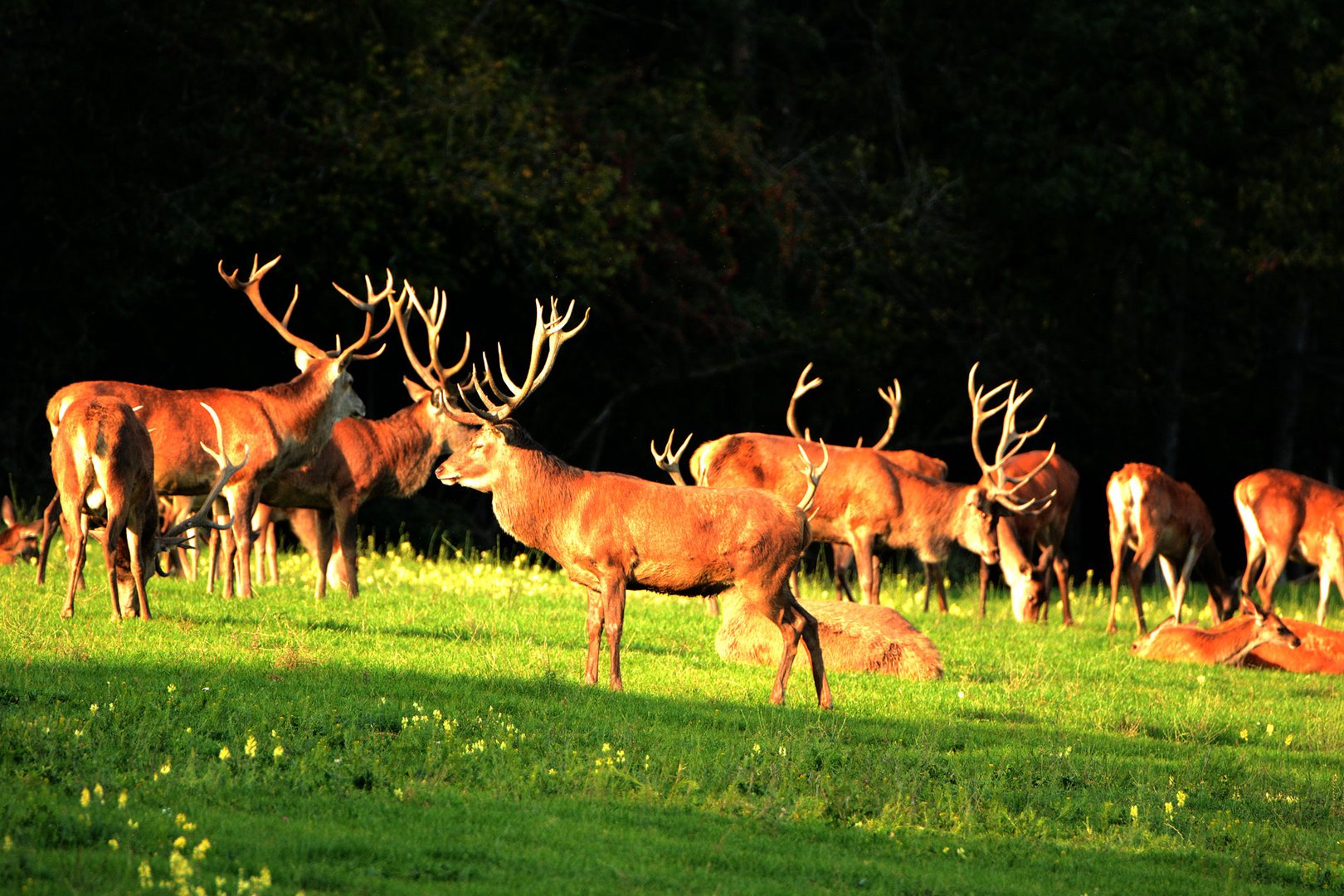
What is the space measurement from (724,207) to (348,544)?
37.5ft

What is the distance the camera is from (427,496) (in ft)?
79.4

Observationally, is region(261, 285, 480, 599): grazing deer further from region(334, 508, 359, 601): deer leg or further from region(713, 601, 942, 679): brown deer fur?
region(713, 601, 942, 679): brown deer fur

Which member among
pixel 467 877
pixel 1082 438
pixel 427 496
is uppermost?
pixel 1082 438

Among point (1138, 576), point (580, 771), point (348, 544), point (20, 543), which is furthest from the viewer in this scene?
point (1138, 576)

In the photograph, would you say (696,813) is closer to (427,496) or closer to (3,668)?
(3,668)

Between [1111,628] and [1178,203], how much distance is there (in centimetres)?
1012

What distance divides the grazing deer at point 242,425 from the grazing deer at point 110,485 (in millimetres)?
1208

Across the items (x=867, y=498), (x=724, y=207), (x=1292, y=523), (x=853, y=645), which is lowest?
(x=853, y=645)

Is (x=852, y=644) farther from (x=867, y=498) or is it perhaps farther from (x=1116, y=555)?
(x=1116, y=555)

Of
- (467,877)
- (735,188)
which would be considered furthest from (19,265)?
(467,877)

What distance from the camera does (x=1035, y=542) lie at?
784 inches

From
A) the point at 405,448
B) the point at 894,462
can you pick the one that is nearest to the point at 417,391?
the point at 405,448

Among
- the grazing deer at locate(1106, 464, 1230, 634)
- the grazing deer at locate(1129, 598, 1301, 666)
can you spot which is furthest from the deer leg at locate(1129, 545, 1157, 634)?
the grazing deer at locate(1129, 598, 1301, 666)

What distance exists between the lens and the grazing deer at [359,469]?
47.3 ft
